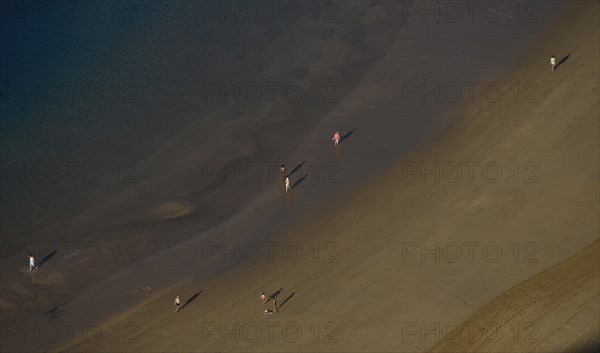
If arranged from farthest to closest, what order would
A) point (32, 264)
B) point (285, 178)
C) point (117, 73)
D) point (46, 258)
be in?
point (117, 73), point (285, 178), point (46, 258), point (32, 264)

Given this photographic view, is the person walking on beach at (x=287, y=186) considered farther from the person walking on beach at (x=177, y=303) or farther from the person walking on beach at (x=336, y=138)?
the person walking on beach at (x=177, y=303)

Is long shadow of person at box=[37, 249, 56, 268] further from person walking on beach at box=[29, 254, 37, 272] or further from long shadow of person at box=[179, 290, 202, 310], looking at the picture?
long shadow of person at box=[179, 290, 202, 310]

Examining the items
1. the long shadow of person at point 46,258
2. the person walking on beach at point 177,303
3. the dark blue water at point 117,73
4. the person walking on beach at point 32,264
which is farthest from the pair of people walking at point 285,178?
the person walking on beach at point 32,264

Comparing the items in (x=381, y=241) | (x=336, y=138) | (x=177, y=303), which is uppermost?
(x=336, y=138)

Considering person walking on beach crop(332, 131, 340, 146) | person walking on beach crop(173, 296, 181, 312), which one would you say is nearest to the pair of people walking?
person walking on beach crop(332, 131, 340, 146)

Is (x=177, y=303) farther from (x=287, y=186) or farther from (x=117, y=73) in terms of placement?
(x=117, y=73)

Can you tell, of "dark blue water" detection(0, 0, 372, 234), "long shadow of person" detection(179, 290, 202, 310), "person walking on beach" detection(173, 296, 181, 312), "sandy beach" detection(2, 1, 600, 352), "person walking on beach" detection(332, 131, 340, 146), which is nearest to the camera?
"sandy beach" detection(2, 1, 600, 352)

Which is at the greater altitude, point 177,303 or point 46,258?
point 46,258

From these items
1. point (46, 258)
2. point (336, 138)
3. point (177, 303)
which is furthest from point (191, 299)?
point (336, 138)

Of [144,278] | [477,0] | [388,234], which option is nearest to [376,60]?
[477,0]
